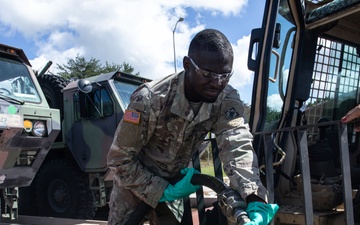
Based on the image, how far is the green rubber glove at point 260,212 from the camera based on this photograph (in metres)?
1.76

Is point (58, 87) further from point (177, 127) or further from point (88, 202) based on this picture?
point (177, 127)

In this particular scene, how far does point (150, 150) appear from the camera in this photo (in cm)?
240

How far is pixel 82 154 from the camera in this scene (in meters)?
6.50

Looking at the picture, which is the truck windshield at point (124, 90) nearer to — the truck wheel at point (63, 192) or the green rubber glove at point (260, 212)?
the truck wheel at point (63, 192)

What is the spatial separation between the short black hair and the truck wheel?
483 centimetres

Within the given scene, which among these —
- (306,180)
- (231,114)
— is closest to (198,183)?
(231,114)

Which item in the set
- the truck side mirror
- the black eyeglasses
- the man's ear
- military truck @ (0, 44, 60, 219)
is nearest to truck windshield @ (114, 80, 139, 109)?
the truck side mirror

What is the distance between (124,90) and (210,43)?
4680mm

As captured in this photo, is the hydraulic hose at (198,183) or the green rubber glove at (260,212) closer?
the green rubber glove at (260,212)

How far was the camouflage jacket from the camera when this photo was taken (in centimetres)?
211

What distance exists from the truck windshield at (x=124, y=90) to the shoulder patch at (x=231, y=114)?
4139 millimetres

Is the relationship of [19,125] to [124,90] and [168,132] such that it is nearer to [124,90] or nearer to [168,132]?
[124,90]

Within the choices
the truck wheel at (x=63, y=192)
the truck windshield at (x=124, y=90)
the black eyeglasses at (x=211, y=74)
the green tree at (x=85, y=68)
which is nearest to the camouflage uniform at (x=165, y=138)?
the black eyeglasses at (x=211, y=74)

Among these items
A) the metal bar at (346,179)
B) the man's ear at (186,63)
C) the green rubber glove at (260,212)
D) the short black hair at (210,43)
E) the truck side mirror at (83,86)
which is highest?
the truck side mirror at (83,86)
